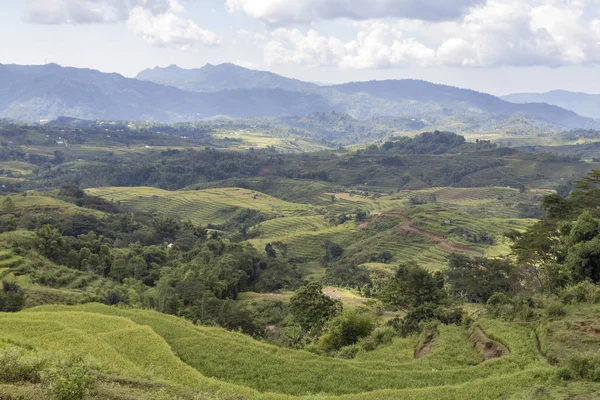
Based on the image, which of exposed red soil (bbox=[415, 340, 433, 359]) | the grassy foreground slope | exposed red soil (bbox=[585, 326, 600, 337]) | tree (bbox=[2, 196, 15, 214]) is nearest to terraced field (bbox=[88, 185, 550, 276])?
tree (bbox=[2, 196, 15, 214])

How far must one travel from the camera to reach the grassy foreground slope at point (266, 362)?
54.7 ft

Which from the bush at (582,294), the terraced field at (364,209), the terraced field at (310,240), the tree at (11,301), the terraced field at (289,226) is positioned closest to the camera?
the bush at (582,294)

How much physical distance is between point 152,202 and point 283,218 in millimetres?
39127

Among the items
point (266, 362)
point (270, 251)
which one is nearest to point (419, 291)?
point (266, 362)

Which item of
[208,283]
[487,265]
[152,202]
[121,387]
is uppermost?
[121,387]

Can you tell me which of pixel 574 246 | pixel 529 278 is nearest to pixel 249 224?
pixel 529 278

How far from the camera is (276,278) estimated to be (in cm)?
5962

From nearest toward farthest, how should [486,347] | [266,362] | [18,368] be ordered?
[18,368], [266,362], [486,347]

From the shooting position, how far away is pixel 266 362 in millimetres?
20062

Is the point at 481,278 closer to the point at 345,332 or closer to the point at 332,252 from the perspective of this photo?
the point at 345,332

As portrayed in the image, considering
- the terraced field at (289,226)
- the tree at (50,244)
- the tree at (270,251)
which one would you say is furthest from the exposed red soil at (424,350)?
the terraced field at (289,226)

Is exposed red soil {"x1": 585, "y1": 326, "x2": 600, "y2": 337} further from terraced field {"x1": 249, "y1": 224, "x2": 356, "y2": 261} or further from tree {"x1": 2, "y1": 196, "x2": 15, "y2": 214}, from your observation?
tree {"x1": 2, "y1": 196, "x2": 15, "y2": 214}

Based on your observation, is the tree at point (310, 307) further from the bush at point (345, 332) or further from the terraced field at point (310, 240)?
the terraced field at point (310, 240)

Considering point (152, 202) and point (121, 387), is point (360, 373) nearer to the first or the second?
point (121, 387)
